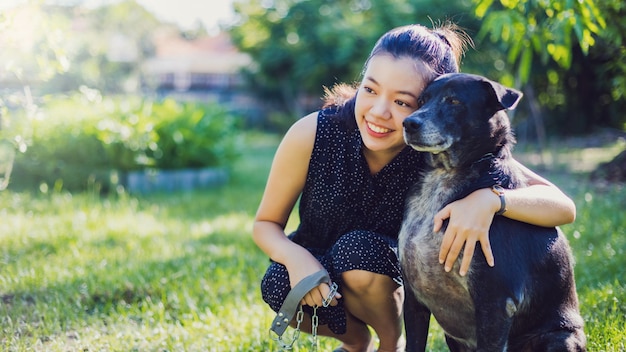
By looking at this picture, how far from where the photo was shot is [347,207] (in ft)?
8.82

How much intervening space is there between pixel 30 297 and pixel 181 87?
28680mm

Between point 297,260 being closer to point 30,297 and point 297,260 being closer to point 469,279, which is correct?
point 469,279

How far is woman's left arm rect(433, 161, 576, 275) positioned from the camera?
6.72 feet

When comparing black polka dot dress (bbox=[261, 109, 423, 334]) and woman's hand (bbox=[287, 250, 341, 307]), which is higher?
black polka dot dress (bbox=[261, 109, 423, 334])

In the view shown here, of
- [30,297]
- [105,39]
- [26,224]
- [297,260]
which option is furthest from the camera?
[105,39]

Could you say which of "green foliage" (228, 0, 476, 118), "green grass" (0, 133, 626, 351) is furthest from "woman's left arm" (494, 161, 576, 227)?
"green foliage" (228, 0, 476, 118)

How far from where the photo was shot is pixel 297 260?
2.53 m

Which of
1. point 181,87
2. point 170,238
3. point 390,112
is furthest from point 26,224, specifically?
point 181,87

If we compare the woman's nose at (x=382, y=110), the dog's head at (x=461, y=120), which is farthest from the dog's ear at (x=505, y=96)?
the woman's nose at (x=382, y=110)

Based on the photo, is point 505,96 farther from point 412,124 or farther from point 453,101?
point 412,124

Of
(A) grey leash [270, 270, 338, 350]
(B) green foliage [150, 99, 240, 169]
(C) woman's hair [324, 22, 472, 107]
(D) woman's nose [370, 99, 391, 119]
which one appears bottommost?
(B) green foliage [150, 99, 240, 169]

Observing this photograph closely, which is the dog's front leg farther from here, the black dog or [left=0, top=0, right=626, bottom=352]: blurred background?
[left=0, top=0, right=626, bottom=352]: blurred background

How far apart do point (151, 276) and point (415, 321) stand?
1.95 m

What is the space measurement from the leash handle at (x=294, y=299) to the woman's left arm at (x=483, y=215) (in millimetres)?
528
